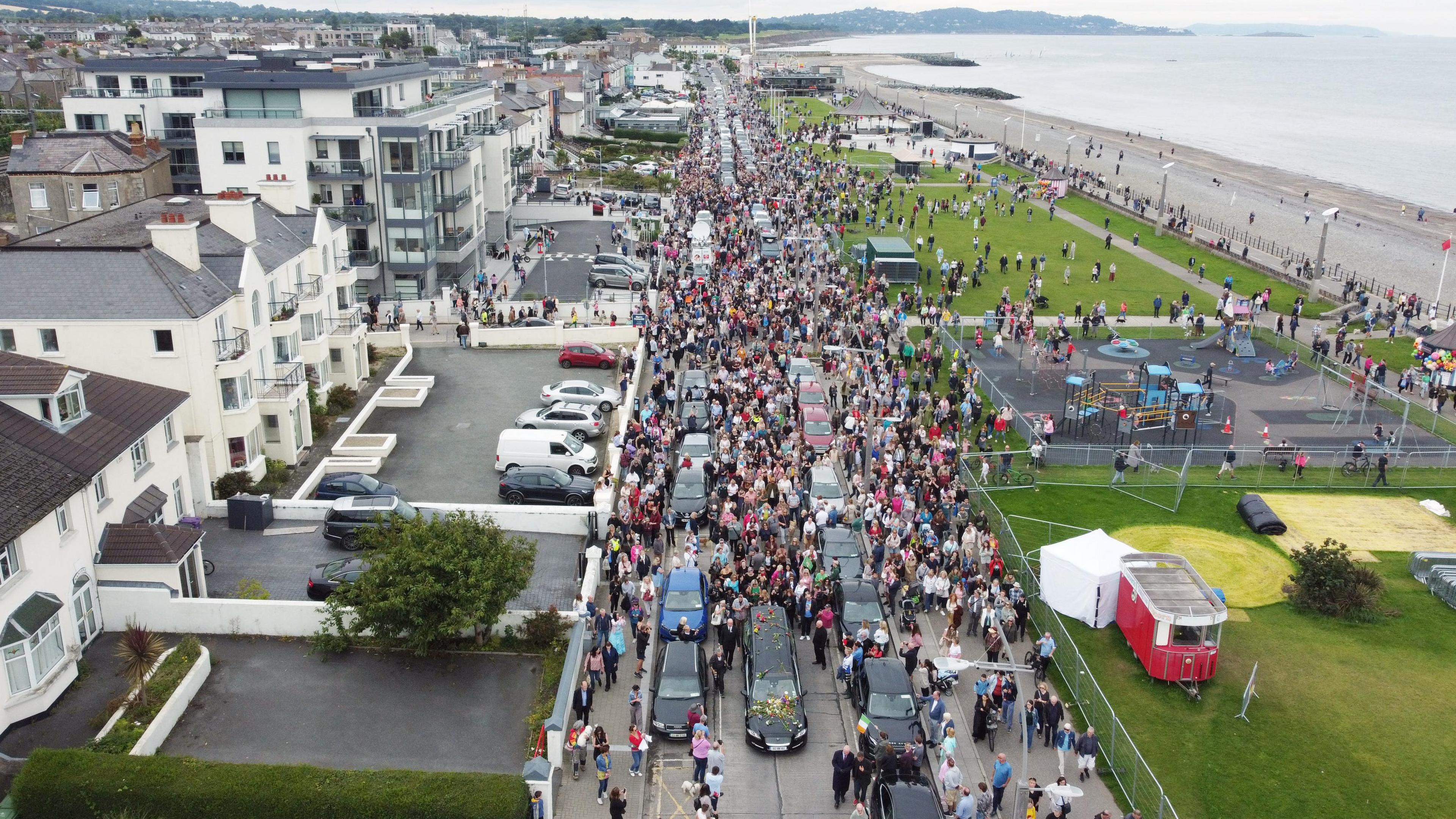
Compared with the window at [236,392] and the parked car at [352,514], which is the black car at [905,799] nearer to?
the parked car at [352,514]

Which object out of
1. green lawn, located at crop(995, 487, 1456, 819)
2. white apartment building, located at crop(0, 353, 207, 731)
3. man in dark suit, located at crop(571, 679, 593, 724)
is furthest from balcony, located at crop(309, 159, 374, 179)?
green lawn, located at crop(995, 487, 1456, 819)

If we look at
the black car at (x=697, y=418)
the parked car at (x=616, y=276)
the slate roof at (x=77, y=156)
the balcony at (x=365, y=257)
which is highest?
the slate roof at (x=77, y=156)

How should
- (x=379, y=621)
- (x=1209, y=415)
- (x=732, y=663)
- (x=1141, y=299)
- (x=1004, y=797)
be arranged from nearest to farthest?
(x=1004, y=797), (x=379, y=621), (x=732, y=663), (x=1209, y=415), (x=1141, y=299)

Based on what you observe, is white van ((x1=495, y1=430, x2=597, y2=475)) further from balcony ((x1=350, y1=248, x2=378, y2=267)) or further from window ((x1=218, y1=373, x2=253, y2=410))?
balcony ((x1=350, y1=248, x2=378, y2=267))

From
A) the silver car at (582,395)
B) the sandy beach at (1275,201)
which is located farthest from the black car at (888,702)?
the sandy beach at (1275,201)

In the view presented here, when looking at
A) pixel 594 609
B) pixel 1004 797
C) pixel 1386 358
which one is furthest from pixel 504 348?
pixel 1386 358

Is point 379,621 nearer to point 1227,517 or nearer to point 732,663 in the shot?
point 732,663
